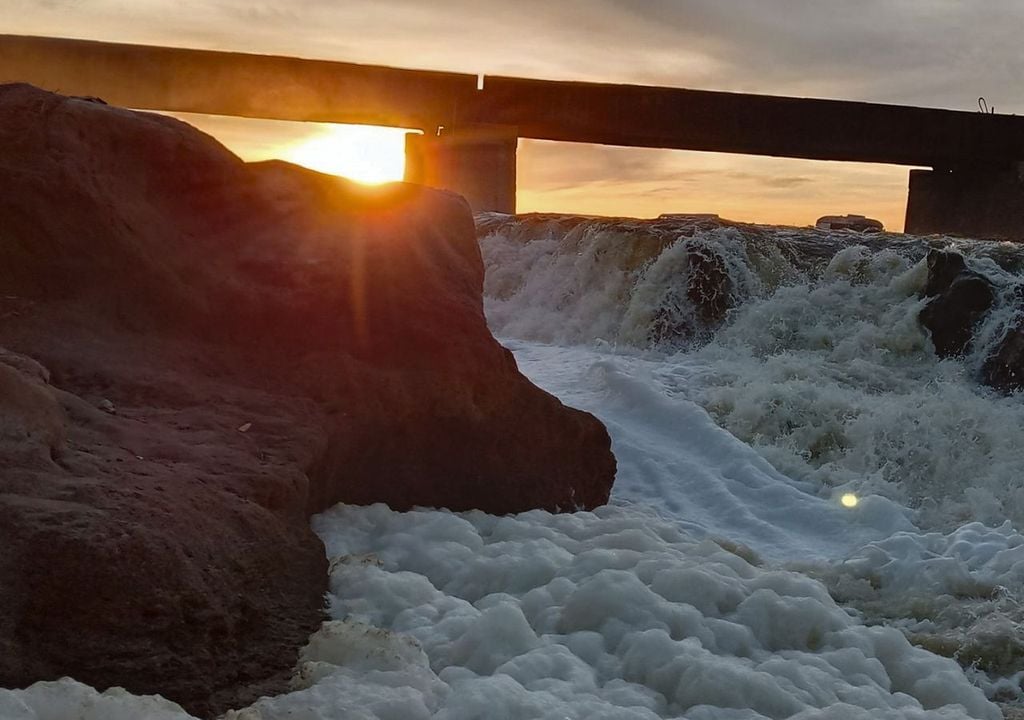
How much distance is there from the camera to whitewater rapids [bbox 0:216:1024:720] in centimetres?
259

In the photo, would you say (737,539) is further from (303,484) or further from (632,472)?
(303,484)

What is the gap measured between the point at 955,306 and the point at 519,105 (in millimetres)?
8952

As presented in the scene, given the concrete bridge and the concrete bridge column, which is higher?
the concrete bridge

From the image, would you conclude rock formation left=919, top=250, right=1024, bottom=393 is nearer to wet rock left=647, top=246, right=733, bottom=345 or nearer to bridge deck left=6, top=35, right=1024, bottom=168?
wet rock left=647, top=246, right=733, bottom=345

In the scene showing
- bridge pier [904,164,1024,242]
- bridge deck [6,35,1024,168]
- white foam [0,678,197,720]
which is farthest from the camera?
bridge pier [904,164,1024,242]

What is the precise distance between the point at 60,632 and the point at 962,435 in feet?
21.2

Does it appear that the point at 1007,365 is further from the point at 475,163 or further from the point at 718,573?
the point at 475,163

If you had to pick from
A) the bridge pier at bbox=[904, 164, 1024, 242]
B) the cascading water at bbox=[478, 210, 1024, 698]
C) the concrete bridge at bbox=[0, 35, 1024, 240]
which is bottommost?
the cascading water at bbox=[478, 210, 1024, 698]

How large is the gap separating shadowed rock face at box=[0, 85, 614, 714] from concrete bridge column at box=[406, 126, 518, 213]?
11.7 meters

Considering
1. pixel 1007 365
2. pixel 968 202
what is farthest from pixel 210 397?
pixel 968 202

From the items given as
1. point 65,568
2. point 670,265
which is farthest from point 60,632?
point 670,265

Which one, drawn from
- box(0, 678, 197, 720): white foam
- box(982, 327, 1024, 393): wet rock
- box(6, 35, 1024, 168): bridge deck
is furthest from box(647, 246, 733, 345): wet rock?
box(0, 678, 197, 720): white foam

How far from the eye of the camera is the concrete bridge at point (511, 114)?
15.3 m

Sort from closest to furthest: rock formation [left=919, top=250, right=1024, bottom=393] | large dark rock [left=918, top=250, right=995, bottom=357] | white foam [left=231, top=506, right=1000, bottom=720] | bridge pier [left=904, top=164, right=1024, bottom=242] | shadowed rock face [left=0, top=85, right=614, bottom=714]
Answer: shadowed rock face [left=0, top=85, right=614, bottom=714], white foam [left=231, top=506, right=1000, bottom=720], rock formation [left=919, top=250, right=1024, bottom=393], large dark rock [left=918, top=250, right=995, bottom=357], bridge pier [left=904, top=164, right=1024, bottom=242]
